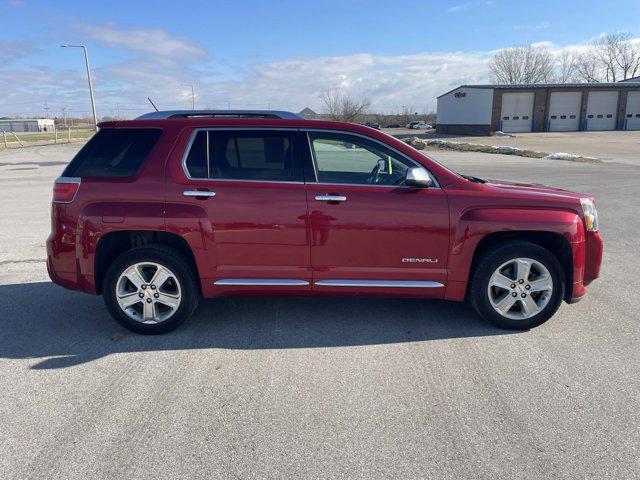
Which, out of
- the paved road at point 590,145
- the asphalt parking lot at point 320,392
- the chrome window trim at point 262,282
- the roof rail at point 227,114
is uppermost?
the roof rail at point 227,114

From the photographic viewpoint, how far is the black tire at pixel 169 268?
4.02 m

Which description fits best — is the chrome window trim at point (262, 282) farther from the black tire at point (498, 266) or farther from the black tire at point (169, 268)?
the black tire at point (498, 266)

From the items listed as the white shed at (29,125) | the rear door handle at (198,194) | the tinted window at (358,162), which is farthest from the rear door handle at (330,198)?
the white shed at (29,125)

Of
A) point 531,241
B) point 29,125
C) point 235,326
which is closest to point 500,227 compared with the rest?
point 531,241

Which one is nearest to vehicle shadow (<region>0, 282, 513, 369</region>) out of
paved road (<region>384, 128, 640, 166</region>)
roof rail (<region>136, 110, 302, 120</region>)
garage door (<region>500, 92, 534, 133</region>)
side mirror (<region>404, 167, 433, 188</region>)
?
side mirror (<region>404, 167, 433, 188</region>)

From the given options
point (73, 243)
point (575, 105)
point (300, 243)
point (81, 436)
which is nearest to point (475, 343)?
point (300, 243)

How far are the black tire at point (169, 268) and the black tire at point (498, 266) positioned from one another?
2.45m

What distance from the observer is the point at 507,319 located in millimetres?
4145

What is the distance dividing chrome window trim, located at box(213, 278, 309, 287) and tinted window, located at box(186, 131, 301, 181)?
2.83ft

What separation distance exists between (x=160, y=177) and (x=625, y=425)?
12.3 ft

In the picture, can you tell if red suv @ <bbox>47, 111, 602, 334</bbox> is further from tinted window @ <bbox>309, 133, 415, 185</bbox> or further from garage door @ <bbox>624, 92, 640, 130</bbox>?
garage door @ <bbox>624, 92, 640, 130</bbox>

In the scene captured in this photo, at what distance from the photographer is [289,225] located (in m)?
3.95

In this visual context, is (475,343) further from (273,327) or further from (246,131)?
(246,131)

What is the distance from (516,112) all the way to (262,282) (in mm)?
54665
